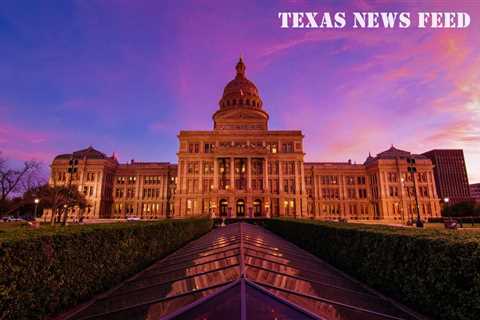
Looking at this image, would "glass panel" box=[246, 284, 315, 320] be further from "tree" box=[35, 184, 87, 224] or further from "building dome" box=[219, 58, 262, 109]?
"building dome" box=[219, 58, 262, 109]

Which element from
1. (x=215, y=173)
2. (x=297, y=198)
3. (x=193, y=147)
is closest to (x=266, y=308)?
(x=215, y=173)

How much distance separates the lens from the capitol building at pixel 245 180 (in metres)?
58.0

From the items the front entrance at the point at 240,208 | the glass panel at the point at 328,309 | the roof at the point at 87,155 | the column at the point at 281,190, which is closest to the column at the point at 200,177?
the front entrance at the point at 240,208

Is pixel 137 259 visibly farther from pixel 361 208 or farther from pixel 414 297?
pixel 361 208

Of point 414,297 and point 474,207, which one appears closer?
point 414,297

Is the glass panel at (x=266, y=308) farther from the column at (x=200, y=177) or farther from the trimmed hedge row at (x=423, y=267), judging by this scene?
the column at (x=200, y=177)

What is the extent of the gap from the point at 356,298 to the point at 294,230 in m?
12.4

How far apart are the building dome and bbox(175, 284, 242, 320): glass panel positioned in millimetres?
76757

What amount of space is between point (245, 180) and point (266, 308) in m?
56.5

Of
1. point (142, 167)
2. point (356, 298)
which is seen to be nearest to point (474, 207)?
point (356, 298)

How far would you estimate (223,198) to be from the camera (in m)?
56.1

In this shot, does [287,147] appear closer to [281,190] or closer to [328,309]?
[281,190]

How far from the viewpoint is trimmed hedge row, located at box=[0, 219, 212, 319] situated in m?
4.38

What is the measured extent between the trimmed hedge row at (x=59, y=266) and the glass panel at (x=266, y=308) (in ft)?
14.4
